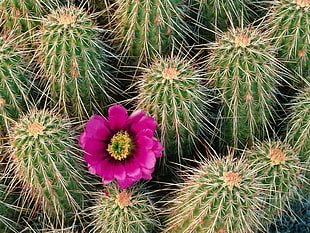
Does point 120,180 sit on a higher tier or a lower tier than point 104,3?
lower

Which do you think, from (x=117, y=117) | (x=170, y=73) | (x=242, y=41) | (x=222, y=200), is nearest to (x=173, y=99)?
(x=170, y=73)

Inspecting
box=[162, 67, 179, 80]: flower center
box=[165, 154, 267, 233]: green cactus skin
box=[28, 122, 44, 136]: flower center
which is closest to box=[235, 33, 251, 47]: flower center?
box=[162, 67, 179, 80]: flower center

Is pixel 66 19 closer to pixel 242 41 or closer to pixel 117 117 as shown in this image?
pixel 117 117

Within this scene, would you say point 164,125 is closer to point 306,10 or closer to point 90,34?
point 90,34

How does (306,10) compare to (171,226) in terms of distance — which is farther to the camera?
(306,10)

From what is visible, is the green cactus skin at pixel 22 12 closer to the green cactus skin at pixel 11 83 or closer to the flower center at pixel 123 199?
the green cactus skin at pixel 11 83

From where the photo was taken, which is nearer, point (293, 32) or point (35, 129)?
point (35, 129)

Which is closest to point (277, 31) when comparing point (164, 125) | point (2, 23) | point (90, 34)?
point (164, 125)
